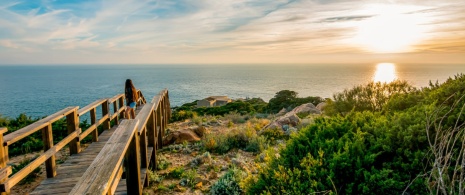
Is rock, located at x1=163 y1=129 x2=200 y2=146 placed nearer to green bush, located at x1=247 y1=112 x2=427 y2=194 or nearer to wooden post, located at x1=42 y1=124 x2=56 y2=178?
wooden post, located at x1=42 y1=124 x2=56 y2=178

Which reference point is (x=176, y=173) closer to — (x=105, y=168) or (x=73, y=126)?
(x=73, y=126)

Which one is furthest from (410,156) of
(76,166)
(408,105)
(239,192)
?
(76,166)

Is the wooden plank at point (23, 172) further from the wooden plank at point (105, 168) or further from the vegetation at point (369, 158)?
the vegetation at point (369, 158)

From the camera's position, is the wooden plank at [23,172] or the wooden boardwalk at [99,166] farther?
the wooden plank at [23,172]

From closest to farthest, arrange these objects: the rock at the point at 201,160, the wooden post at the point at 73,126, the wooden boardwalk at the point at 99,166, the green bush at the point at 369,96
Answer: the wooden boardwalk at the point at 99,166 → the wooden post at the point at 73,126 → the rock at the point at 201,160 → the green bush at the point at 369,96

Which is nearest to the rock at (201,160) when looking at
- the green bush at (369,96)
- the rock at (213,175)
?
the rock at (213,175)

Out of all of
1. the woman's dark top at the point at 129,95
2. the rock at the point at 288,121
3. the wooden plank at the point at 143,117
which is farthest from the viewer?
the rock at the point at 288,121

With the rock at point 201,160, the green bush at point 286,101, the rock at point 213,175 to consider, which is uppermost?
the rock at point 201,160

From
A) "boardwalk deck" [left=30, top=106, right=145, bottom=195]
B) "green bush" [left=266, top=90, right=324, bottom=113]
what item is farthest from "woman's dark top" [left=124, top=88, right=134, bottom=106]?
"green bush" [left=266, top=90, right=324, bottom=113]

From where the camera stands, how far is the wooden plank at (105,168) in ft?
6.36

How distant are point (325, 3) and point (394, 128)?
916 centimetres

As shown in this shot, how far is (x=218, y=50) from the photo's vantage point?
108m

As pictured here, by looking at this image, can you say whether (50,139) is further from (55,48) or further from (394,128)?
(55,48)

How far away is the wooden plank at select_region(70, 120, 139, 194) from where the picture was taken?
194 cm
